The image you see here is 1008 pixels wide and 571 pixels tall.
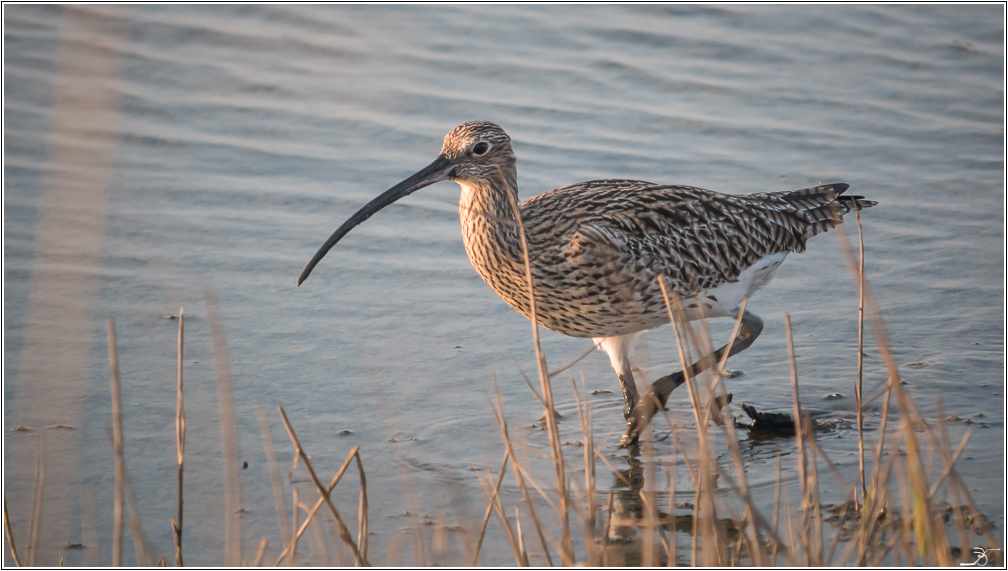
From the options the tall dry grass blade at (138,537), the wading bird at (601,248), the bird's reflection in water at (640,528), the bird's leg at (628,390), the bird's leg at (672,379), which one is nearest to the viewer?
the tall dry grass blade at (138,537)

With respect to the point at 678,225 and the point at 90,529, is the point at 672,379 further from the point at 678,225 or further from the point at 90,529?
the point at 90,529

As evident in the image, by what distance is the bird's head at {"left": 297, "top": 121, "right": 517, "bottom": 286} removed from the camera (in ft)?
16.3

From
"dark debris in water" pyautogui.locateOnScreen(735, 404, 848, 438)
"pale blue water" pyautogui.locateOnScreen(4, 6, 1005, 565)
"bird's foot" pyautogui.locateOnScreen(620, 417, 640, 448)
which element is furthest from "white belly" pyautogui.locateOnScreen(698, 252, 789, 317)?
"bird's foot" pyautogui.locateOnScreen(620, 417, 640, 448)

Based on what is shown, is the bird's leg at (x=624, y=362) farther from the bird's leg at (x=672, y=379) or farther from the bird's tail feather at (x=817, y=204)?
the bird's tail feather at (x=817, y=204)

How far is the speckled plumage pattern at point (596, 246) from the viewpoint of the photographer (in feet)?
16.6

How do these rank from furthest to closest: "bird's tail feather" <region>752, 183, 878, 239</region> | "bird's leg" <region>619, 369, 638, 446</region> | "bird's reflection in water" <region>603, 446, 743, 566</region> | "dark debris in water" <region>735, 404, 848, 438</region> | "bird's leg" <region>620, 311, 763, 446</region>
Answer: "bird's tail feather" <region>752, 183, 878, 239</region>, "bird's leg" <region>619, 369, 638, 446</region>, "dark debris in water" <region>735, 404, 848, 438</region>, "bird's leg" <region>620, 311, 763, 446</region>, "bird's reflection in water" <region>603, 446, 743, 566</region>

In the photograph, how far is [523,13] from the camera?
1084 centimetres

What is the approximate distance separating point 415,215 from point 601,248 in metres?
2.95

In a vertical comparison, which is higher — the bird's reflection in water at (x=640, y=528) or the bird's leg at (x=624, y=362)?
the bird's leg at (x=624, y=362)

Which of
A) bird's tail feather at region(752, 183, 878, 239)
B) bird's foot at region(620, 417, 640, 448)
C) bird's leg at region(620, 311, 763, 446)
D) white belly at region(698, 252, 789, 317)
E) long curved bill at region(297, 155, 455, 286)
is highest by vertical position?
bird's tail feather at region(752, 183, 878, 239)

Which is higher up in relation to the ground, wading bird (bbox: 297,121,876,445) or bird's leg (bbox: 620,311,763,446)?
wading bird (bbox: 297,121,876,445)

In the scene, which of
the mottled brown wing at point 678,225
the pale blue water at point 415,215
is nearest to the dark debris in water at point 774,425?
Answer: the pale blue water at point 415,215

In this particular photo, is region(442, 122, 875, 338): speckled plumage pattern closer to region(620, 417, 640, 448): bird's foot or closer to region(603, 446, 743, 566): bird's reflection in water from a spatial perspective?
region(620, 417, 640, 448): bird's foot

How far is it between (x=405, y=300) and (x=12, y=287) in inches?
85.6
